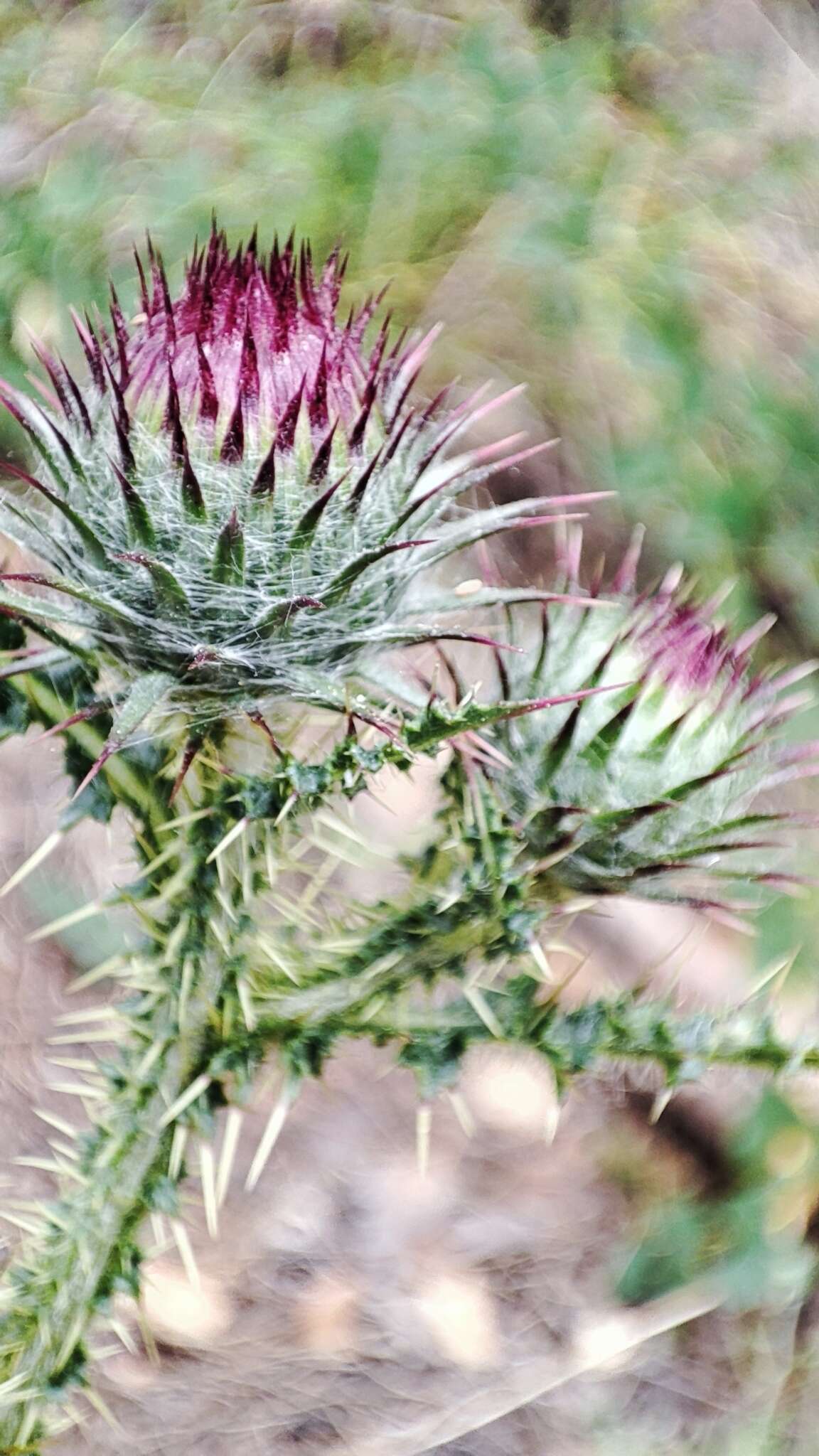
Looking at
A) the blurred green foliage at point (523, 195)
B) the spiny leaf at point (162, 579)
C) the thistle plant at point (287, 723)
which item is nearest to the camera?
the spiny leaf at point (162, 579)

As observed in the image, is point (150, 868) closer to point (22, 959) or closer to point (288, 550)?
point (288, 550)

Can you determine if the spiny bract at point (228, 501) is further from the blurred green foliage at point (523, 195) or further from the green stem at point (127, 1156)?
the blurred green foliage at point (523, 195)

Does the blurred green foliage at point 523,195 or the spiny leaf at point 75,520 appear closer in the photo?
the spiny leaf at point 75,520

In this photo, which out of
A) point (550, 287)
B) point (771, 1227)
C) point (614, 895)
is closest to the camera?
point (614, 895)

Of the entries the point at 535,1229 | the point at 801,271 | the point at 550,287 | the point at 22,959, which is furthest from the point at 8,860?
the point at 801,271

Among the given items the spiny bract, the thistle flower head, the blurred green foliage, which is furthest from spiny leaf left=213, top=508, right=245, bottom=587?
the blurred green foliage

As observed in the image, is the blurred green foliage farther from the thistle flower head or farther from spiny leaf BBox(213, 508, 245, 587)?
spiny leaf BBox(213, 508, 245, 587)

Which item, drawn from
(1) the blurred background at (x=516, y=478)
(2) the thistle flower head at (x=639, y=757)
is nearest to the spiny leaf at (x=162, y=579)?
(2) the thistle flower head at (x=639, y=757)
